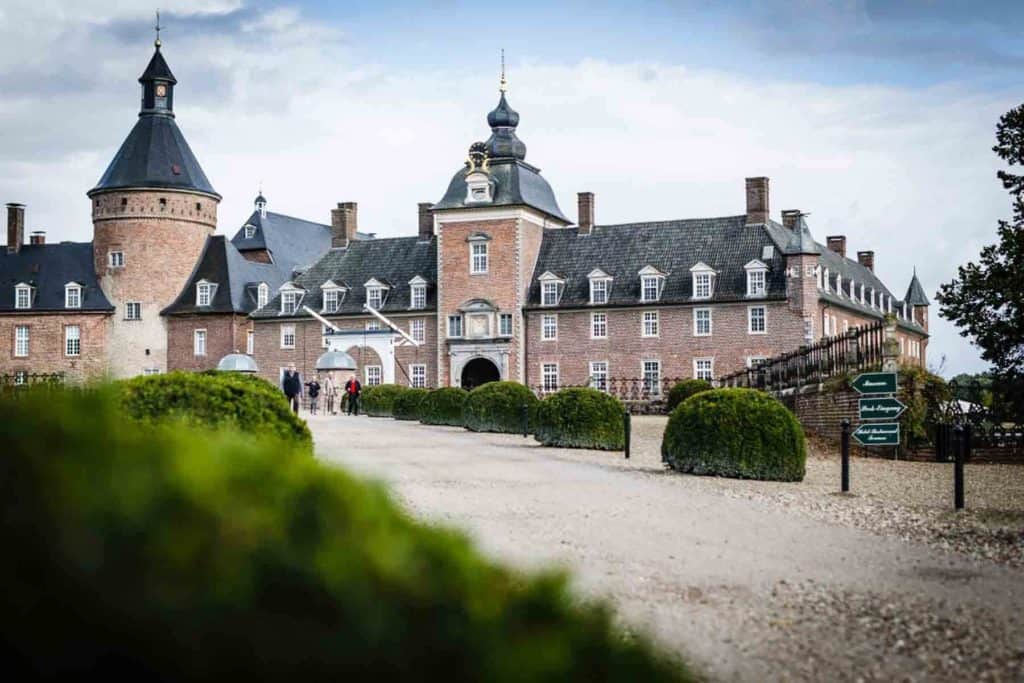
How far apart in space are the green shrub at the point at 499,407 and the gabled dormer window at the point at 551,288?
85.8 feet

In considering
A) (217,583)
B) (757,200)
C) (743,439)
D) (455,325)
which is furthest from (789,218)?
(217,583)

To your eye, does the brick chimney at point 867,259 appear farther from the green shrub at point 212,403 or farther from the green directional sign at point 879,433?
the green shrub at point 212,403

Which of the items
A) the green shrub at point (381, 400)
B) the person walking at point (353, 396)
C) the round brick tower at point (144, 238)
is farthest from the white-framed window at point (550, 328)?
the round brick tower at point (144, 238)

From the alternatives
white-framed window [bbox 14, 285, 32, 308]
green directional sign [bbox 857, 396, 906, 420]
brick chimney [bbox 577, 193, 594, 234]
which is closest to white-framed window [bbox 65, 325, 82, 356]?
white-framed window [bbox 14, 285, 32, 308]

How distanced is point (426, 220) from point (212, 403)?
2115 inches

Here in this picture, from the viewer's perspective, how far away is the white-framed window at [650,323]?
54.3 meters

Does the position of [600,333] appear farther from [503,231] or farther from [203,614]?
[203,614]

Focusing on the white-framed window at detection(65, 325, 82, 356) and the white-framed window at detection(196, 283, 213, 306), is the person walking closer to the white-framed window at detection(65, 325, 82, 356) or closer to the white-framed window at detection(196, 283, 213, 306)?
the white-framed window at detection(196, 283, 213, 306)

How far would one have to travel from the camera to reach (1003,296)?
22.5 metres

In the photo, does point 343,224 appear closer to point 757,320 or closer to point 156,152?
point 156,152

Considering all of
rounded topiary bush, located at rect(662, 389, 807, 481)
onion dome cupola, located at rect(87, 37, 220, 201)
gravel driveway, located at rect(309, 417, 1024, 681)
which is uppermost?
onion dome cupola, located at rect(87, 37, 220, 201)

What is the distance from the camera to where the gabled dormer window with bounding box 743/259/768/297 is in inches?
2052

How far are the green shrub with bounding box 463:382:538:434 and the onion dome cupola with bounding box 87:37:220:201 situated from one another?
122ft

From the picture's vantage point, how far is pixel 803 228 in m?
51.2
